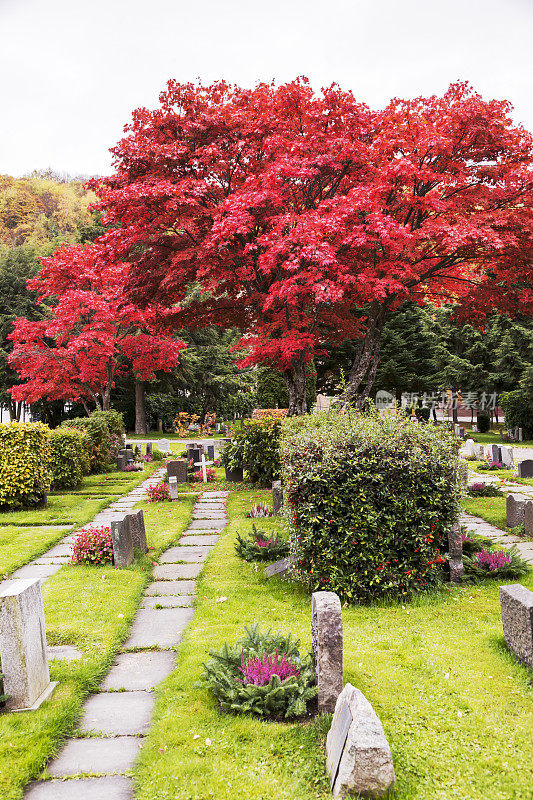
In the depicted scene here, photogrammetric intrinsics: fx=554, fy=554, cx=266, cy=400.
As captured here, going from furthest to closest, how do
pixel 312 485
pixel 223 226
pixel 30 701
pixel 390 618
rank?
pixel 223 226 → pixel 312 485 → pixel 390 618 → pixel 30 701

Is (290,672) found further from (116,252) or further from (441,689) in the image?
(116,252)

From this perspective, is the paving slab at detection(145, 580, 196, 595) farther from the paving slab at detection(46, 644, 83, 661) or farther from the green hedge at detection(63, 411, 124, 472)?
the green hedge at detection(63, 411, 124, 472)

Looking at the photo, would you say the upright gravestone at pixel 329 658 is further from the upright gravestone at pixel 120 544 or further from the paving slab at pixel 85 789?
the upright gravestone at pixel 120 544

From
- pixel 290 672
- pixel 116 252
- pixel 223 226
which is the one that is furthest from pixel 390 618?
pixel 116 252

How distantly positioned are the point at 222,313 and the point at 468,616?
9937 millimetres

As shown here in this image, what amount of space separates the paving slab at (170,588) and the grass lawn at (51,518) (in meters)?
1.93

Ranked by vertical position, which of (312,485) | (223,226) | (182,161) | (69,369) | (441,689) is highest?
(182,161)

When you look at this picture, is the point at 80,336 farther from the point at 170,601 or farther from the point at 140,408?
the point at 170,601

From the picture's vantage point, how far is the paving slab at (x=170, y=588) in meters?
6.11

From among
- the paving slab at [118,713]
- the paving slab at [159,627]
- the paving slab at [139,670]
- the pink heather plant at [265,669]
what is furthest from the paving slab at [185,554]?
the pink heather plant at [265,669]

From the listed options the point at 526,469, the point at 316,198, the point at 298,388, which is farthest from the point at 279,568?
the point at 526,469

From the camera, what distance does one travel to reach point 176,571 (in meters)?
6.90

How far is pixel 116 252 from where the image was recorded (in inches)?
456

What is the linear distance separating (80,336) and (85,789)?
1840 cm
